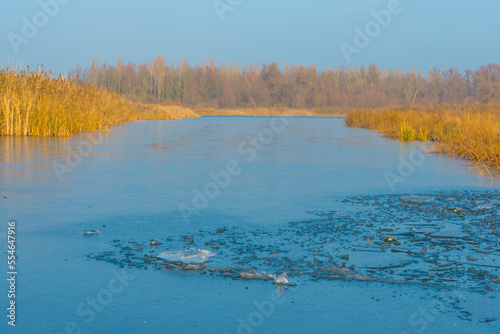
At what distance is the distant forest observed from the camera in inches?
3484

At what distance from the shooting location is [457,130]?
1883cm

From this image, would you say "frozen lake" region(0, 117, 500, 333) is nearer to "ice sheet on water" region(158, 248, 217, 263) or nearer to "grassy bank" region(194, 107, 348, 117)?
"ice sheet on water" region(158, 248, 217, 263)

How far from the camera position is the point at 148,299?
3896mm

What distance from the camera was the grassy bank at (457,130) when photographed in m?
13.2
